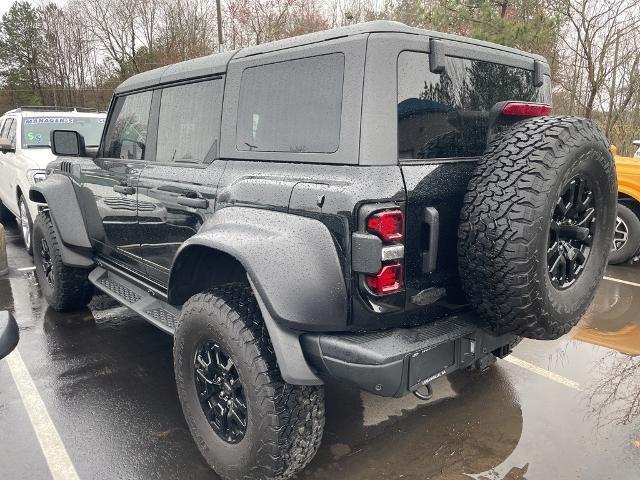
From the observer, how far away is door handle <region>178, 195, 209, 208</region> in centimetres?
271

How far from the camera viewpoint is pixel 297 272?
2082 mm

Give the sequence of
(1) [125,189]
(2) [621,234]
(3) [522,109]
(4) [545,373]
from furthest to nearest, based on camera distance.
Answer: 1. (2) [621,234]
2. (4) [545,373]
3. (1) [125,189]
4. (3) [522,109]

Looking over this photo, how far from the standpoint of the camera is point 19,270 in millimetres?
6160

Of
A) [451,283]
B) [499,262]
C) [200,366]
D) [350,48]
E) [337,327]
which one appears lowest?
[200,366]

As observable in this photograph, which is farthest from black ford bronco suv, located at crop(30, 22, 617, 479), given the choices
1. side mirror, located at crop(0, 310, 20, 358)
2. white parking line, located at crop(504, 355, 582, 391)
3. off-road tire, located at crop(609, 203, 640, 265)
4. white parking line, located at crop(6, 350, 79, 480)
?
off-road tire, located at crop(609, 203, 640, 265)

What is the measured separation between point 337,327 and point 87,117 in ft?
21.2

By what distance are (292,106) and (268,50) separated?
375mm

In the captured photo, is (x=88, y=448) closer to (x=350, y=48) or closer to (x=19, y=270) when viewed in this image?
(x=350, y=48)

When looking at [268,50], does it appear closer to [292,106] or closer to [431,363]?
[292,106]

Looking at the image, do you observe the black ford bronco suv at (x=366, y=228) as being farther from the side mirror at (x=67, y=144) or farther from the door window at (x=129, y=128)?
the side mirror at (x=67, y=144)

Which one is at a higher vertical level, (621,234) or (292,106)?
(292,106)

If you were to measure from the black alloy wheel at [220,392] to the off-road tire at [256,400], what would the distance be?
5 cm

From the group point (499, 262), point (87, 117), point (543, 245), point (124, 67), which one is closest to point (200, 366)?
point (499, 262)

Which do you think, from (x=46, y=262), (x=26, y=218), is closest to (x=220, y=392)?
(x=46, y=262)
